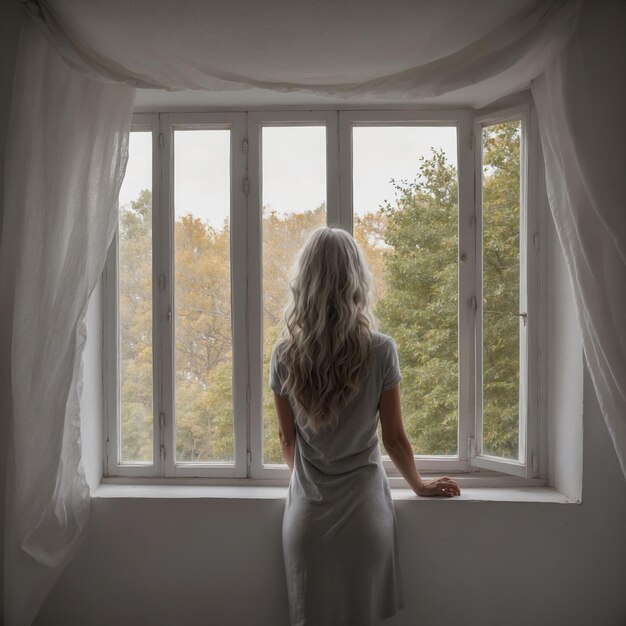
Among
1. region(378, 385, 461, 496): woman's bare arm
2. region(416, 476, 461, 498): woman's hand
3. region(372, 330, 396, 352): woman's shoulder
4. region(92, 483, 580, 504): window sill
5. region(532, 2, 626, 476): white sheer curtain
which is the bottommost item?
region(92, 483, 580, 504): window sill

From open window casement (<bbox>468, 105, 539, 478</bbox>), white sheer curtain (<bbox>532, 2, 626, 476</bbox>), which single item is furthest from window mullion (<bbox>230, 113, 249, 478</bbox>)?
white sheer curtain (<bbox>532, 2, 626, 476</bbox>)

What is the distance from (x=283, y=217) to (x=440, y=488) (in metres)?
1.15

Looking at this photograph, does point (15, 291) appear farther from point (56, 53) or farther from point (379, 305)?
point (379, 305)

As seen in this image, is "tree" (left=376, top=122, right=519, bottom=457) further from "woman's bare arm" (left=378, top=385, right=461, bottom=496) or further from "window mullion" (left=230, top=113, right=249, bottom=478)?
"window mullion" (left=230, top=113, right=249, bottom=478)

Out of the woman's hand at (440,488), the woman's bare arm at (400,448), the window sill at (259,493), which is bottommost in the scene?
the window sill at (259,493)

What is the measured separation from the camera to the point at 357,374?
1.60 m

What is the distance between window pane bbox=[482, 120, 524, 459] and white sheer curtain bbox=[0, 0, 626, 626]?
33cm

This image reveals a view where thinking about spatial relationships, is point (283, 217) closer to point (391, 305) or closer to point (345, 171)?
point (345, 171)

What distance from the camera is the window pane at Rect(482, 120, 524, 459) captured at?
209 cm

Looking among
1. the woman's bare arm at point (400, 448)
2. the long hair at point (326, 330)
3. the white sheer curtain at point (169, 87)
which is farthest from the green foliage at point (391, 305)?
the long hair at point (326, 330)

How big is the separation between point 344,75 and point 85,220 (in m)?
0.93

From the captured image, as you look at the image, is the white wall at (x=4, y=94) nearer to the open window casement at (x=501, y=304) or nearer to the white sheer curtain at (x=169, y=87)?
the white sheer curtain at (x=169, y=87)

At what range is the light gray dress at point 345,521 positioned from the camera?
5.15 ft

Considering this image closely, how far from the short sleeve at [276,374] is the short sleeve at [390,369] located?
31 centimetres
